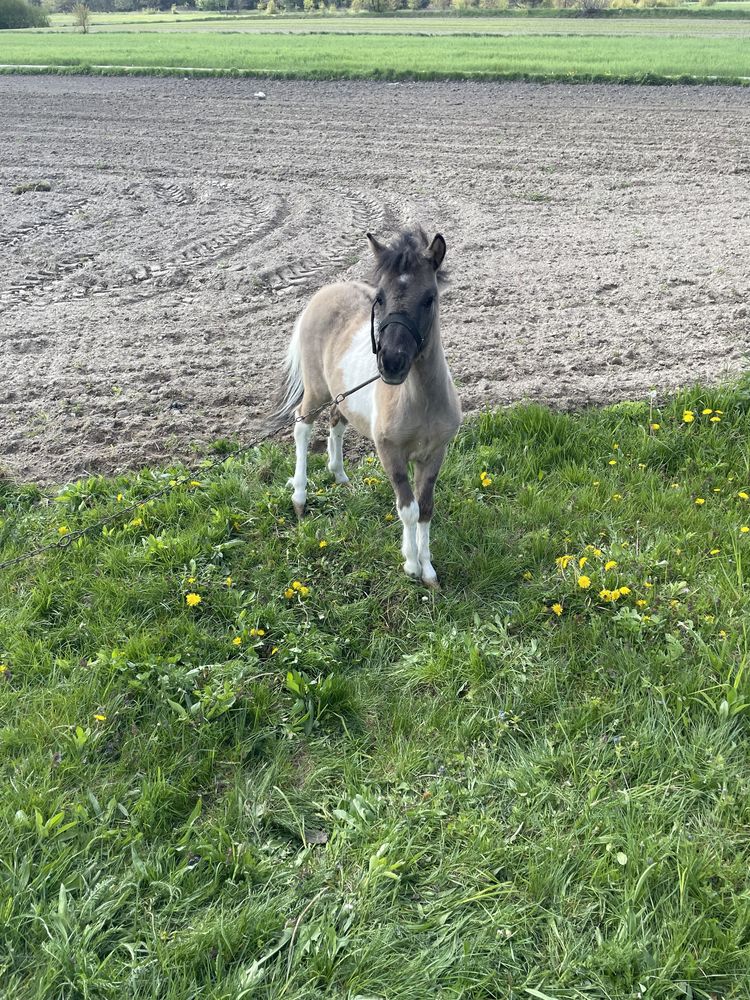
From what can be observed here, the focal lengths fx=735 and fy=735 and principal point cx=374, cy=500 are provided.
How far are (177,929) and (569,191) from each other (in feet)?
38.8

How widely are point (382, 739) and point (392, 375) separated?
1782 millimetres

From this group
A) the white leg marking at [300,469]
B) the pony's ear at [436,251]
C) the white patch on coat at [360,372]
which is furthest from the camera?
the white leg marking at [300,469]

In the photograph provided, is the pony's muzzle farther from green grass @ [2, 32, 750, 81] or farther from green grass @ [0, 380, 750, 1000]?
green grass @ [2, 32, 750, 81]

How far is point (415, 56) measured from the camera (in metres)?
26.4

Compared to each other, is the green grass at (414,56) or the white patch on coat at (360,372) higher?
the green grass at (414,56)

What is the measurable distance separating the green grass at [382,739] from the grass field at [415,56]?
21.0 m

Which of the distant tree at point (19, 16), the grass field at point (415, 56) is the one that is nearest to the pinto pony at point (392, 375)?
the grass field at point (415, 56)

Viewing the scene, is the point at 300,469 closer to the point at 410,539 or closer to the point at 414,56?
the point at 410,539

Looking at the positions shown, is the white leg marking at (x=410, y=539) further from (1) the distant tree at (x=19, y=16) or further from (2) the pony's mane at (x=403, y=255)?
(1) the distant tree at (x=19, y=16)

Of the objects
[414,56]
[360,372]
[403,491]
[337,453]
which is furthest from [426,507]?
[414,56]

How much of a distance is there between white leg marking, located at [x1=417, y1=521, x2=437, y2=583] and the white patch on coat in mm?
700

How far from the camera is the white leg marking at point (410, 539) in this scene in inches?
173

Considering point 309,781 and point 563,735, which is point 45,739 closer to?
point 309,781

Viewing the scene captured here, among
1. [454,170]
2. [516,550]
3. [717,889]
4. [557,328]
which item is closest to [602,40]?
[454,170]
